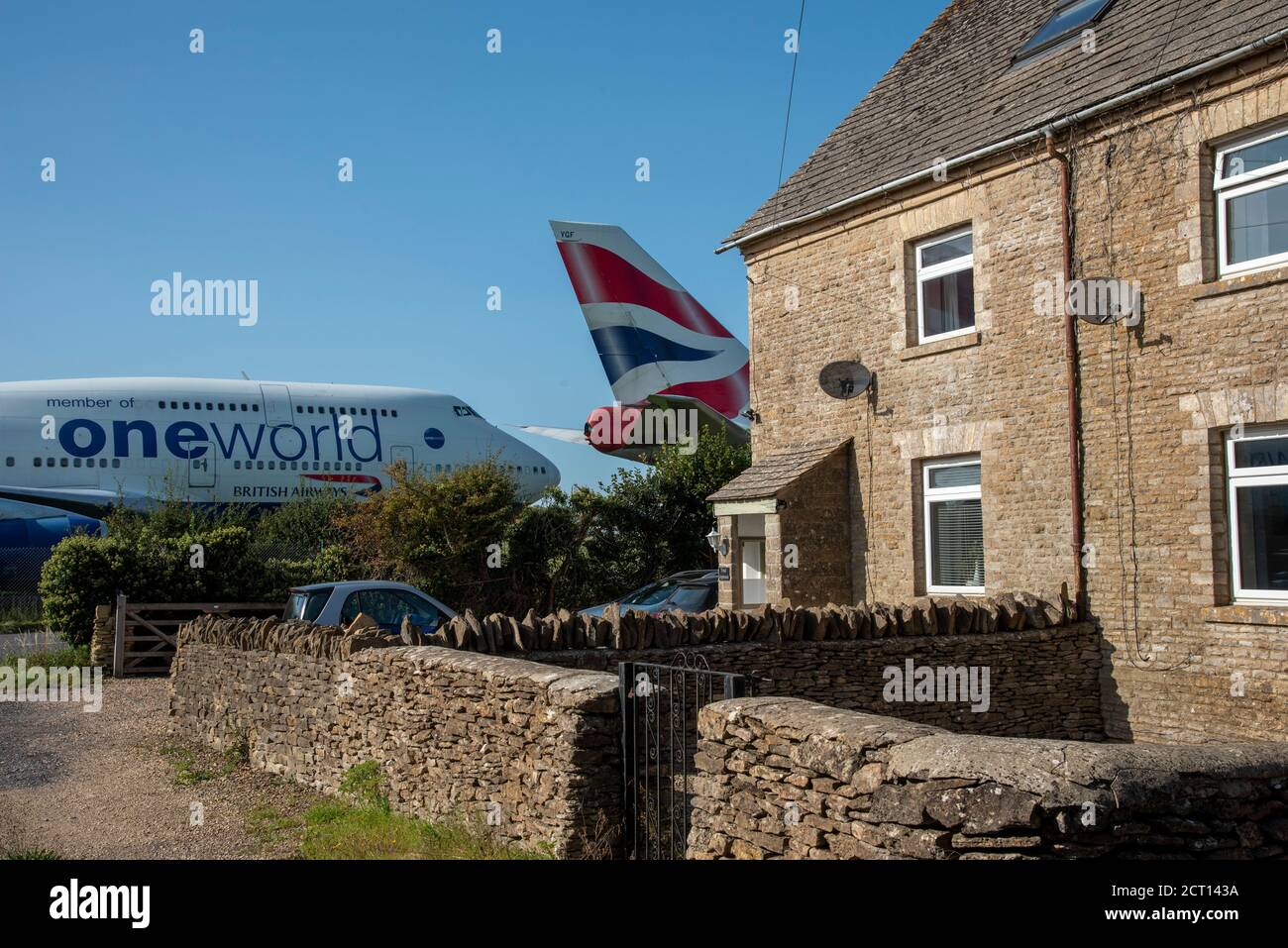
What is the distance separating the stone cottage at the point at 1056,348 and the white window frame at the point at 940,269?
35mm

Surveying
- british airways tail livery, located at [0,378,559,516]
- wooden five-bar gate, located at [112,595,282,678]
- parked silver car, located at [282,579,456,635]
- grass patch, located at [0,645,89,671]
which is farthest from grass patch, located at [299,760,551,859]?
british airways tail livery, located at [0,378,559,516]

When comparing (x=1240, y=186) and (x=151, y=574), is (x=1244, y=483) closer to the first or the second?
(x=1240, y=186)

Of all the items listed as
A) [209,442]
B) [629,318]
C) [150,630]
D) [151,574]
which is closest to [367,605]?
[150,630]

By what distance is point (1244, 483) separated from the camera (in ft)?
36.4

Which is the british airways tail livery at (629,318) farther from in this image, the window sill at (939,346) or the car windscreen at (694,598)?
the window sill at (939,346)

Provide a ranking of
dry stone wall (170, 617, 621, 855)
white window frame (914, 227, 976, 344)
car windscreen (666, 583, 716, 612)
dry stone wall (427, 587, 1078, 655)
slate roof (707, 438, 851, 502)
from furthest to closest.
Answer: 1. car windscreen (666, 583, 716, 612)
2. slate roof (707, 438, 851, 502)
3. white window frame (914, 227, 976, 344)
4. dry stone wall (427, 587, 1078, 655)
5. dry stone wall (170, 617, 621, 855)

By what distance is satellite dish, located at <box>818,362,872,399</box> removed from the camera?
1474cm

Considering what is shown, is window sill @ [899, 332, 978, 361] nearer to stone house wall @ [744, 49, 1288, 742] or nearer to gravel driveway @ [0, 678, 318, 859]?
stone house wall @ [744, 49, 1288, 742]

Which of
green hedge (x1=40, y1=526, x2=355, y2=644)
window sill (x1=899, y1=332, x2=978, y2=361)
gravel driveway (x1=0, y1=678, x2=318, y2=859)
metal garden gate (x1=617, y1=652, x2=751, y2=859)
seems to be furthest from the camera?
green hedge (x1=40, y1=526, x2=355, y2=644)

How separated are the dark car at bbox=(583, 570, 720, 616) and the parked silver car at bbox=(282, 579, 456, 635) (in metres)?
2.59

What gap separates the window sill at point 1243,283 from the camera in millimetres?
10594

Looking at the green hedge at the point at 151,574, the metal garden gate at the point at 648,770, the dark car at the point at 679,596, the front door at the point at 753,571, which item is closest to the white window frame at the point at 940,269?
the front door at the point at 753,571

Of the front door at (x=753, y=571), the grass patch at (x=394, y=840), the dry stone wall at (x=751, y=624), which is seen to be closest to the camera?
the grass patch at (x=394, y=840)
